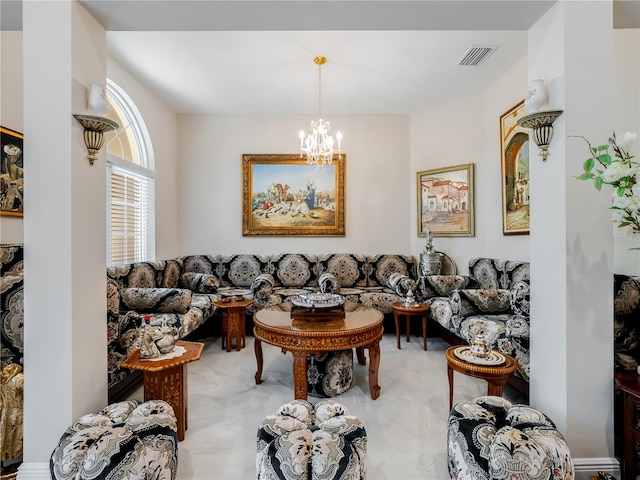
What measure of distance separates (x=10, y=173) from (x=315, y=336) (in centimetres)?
273

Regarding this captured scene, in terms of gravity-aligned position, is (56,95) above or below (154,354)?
above

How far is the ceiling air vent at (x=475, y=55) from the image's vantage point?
3.19 meters

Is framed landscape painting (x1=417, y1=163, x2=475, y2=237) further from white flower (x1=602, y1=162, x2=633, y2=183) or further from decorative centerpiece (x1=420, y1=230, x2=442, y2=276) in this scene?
white flower (x1=602, y1=162, x2=633, y2=183)

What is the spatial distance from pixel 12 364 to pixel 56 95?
5.24 feet

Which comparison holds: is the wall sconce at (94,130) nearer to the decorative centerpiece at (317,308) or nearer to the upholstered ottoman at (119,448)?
the upholstered ottoman at (119,448)

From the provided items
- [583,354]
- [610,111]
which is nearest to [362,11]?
[610,111]

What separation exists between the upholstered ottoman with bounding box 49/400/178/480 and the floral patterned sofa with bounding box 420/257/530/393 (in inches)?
77.4

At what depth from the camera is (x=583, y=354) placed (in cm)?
167

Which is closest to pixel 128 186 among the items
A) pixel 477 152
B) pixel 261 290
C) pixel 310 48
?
pixel 261 290

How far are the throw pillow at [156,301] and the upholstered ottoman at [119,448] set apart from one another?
145 cm

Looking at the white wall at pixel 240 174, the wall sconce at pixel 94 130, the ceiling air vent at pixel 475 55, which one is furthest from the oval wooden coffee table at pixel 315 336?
the ceiling air vent at pixel 475 55

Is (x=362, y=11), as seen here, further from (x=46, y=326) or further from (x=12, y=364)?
(x=12, y=364)

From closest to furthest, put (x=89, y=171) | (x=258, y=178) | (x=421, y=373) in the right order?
(x=89, y=171), (x=421, y=373), (x=258, y=178)

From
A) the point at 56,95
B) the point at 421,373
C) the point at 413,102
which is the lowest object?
the point at 421,373
